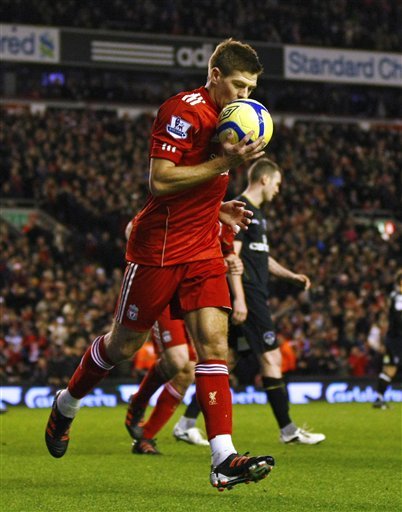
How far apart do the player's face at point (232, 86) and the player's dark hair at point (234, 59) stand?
0.03 metres

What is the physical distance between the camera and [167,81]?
122 feet

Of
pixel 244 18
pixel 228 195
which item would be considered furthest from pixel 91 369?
pixel 244 18

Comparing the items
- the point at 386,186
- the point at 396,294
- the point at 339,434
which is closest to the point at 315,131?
the point at 386,186

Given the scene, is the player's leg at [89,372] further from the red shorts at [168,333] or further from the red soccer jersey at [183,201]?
the red shorts at [168,333]

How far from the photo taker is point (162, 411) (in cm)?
866

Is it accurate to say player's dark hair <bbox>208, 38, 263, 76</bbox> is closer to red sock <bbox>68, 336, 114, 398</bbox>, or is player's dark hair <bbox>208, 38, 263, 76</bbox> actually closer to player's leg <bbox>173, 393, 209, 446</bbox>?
red sock <bbox>68, 336, 114, 398</bbox>

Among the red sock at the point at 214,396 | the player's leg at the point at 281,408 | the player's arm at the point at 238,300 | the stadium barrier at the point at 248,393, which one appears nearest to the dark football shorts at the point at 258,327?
the player's leg at the point at 281,408

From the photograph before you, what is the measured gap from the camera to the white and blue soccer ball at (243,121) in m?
5.64

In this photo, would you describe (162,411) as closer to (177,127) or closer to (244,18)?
(177,127)

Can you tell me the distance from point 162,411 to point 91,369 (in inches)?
87.8

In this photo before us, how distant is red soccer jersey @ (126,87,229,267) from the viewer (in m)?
5.70

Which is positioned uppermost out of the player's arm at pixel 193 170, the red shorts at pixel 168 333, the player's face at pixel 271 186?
the player's arm at pixel 193 170

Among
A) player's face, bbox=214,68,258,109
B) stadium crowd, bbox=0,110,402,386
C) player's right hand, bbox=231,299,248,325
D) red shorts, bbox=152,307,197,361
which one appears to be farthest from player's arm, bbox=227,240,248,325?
stadium crowd, bbox=0,110,402,386

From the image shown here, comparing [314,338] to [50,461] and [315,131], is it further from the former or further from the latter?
[315,131]
